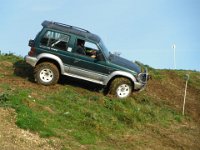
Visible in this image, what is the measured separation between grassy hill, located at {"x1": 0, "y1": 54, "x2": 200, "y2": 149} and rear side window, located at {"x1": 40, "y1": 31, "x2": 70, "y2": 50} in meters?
1.50

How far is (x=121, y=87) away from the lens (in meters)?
17.0

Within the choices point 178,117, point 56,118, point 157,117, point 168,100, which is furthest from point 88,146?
point 168,100

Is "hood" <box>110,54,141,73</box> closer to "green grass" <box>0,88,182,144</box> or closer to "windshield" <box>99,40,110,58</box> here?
"windshield" <box>99,40,110,58</box>

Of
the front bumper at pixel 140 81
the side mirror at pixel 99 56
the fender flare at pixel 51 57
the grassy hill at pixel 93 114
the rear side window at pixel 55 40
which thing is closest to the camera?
the grassy hill at pixel 93 114

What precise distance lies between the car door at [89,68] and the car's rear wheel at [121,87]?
45cm

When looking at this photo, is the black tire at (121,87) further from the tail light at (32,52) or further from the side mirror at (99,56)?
the tail light at (32,52)

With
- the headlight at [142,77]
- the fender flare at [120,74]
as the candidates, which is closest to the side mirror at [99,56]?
the fender flare at [120,74]

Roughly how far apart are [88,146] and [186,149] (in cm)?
339

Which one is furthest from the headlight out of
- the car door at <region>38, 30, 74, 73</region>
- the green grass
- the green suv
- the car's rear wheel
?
the car door at <region>38, 30, 74, 73</region>

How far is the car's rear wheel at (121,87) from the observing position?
55.5 feet

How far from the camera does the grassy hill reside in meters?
13.4

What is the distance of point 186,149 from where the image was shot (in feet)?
46.9

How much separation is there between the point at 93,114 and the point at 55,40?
137 inches

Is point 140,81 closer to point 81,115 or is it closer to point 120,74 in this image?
point 120,74
